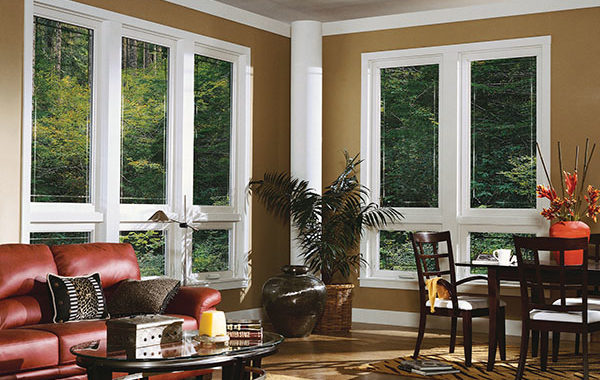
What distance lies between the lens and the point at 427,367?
554 centimetres

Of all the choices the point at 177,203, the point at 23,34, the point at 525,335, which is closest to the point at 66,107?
the point at 23,34

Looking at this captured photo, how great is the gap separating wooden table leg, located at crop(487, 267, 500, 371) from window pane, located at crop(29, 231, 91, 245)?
306 centimetres

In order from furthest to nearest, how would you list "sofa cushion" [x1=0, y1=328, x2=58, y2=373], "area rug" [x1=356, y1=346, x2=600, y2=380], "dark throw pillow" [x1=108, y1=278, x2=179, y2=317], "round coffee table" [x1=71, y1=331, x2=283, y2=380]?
"area rug" [x1=356, y1=346, x2=600, y2=380] < "dark throw pillow" [x1=108, y1=278, x2=179, y2=317] < "sofa cushion" [x1=0, y1=328, x2=58, y2=373] < "round coffee table" [x1=71, y1=331, x2=283, y2=380]

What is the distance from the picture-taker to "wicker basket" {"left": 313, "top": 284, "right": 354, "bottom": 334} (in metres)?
7.40

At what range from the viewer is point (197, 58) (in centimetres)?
732

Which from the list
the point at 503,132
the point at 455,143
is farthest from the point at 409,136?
the point at 503,132

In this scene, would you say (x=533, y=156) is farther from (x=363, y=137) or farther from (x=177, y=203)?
(x=177, y=203)

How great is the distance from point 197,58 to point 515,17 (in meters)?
2.95

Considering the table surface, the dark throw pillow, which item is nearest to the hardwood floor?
the dark throw pillow

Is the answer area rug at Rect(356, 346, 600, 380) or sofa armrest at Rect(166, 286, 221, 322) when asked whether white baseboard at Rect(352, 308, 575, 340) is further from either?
sofa armrest at Rect(166, 286, 221, 322)

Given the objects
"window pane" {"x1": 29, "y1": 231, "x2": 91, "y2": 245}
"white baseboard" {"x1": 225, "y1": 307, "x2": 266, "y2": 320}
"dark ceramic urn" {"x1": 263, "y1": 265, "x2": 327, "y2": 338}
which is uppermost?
"window pane" {"x1": 29, "y1": 231, "x2": 91, "y2": 245}

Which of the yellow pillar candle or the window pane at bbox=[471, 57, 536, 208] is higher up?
the window pane at bbox=[471, 57, 536, 208]

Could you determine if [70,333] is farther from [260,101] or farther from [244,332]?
[260,101]

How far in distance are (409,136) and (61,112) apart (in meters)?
3.44
